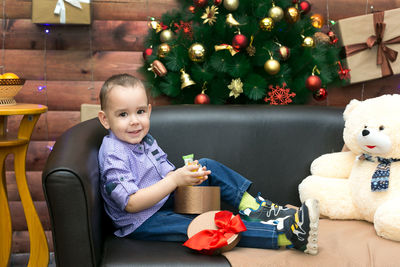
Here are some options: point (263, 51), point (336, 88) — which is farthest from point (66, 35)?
point (336, 88)

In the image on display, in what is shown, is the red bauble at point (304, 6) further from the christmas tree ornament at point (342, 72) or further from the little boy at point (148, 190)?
the little boy at point (148, 190)

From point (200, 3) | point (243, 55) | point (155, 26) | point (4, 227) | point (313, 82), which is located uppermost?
point (200, 3)

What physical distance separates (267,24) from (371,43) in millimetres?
579

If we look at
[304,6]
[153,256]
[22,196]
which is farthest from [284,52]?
[22,196]

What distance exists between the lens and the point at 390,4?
2.53m

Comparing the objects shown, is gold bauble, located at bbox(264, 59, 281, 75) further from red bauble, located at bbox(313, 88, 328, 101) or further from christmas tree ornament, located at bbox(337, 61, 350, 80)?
christmas tree ornament, located at bbox(337, 61, 350, 80)

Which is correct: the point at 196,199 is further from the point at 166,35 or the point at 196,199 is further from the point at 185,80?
the point at 166,35

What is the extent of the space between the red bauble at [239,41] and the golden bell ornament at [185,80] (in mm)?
263

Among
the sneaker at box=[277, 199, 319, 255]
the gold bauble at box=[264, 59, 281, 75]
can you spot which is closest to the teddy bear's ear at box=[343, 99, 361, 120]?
the gold bauble at box=[264, 59, 281, 75]

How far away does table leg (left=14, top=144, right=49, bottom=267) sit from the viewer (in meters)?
2.11

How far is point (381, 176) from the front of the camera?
5.71 ft

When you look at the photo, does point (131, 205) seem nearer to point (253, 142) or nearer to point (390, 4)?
point (253, 142)

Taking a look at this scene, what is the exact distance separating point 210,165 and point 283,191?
41 centimetres

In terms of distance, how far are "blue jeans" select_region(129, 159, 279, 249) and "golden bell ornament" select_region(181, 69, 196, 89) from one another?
526mm
